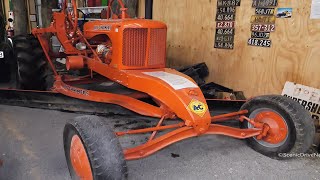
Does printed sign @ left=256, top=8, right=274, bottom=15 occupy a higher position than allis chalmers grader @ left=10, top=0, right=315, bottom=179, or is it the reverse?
printed sign @ left=256, top=8, right=274, bottom=15

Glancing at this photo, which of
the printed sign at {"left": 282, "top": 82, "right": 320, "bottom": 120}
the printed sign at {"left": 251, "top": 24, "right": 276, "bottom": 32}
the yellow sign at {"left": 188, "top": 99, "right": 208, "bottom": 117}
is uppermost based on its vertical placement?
the printed sign at {"left": 251, "top": 24, "right": 276, "bottom": 32}

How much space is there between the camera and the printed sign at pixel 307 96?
318 cm

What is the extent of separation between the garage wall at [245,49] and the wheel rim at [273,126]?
0.81 m

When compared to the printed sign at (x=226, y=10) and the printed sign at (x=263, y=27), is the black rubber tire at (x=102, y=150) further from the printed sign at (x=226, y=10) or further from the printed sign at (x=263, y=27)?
the printed sign at (x=226, y=10)

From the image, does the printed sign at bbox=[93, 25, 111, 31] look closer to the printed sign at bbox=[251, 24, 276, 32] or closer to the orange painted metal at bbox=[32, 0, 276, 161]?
the orange painted metal at bbox=[32, 0, 276, 161]

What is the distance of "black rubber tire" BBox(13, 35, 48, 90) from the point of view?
4207 mm

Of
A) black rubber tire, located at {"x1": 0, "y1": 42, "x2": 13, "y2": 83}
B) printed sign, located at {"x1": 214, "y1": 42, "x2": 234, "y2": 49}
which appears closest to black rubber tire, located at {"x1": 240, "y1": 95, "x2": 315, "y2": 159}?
printed sign, located at {"x1": 214, "y1": 42, "x2": 234, "y2": 49}

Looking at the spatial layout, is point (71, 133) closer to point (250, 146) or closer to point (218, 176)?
point (218, 176)

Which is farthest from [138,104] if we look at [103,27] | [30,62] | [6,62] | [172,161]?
[6,62]

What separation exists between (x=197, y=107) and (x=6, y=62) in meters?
4.16

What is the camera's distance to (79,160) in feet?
6.93

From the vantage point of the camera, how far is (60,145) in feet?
9.84

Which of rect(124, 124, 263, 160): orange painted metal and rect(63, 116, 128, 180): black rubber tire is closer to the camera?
rect(63, 116, 128, 180): black rubber tire

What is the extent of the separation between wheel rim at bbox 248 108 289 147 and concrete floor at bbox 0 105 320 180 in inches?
6.5
